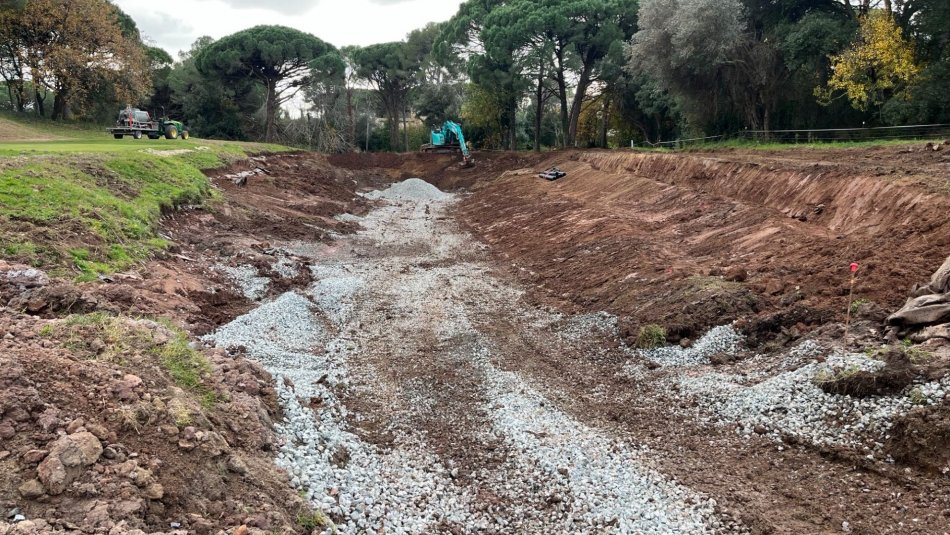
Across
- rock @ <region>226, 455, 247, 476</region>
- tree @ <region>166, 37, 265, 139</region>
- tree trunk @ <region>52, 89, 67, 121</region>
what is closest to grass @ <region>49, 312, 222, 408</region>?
rock @ <region>226, 455, 247, 476</region>

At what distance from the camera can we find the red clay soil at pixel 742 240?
9.75 m

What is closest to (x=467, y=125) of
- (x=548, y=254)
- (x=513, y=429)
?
(x=548, y=254)

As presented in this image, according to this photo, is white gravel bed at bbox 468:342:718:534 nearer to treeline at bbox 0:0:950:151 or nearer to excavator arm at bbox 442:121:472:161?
treeline at bbox 0:0:950:151

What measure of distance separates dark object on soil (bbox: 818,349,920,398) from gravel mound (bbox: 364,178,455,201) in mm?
30922

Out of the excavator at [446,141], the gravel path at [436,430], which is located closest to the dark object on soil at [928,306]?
the gravel path at [436,430]

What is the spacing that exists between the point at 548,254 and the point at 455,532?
12922 mm

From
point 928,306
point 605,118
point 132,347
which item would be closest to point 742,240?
point 928,306

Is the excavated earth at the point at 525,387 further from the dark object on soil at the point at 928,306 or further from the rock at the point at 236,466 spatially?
the dark object on soil at the point at 928,306

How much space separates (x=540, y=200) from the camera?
26.4 meters

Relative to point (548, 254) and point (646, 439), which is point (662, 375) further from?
point (548, 254)

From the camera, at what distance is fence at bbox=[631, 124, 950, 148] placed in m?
20.7

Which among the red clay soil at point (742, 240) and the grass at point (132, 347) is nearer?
the grass at point (132, 347)

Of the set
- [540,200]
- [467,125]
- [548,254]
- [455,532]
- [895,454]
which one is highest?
[467,125]

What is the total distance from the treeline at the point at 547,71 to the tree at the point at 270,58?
0.47 ft
